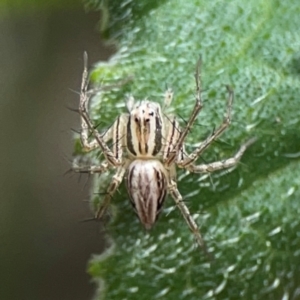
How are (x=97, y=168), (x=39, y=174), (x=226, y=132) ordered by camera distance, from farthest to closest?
(x=39, y=174), (x=97, y=168), (x=226, y=132)

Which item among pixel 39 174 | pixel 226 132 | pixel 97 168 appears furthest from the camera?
pixel 39 174

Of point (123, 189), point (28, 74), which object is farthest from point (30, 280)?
point (123, 189)

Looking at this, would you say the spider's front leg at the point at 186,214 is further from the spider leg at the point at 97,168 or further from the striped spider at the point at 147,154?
the spider leg at the point at 97,168

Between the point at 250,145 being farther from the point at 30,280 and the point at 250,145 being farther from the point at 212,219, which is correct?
the point at 30,280

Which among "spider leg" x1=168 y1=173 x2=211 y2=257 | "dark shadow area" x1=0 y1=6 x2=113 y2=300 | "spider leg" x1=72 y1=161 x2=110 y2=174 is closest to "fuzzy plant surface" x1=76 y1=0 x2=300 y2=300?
"spider leg" x1=168 y1=173 x2=211 y2=257

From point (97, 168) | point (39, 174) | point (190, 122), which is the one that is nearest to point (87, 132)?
point (97, 168)

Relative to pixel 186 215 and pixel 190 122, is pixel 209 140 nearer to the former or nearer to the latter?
pixel 190 122

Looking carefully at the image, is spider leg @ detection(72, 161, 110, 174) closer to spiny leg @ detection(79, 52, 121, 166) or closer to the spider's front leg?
spiny leg @ detection(79, 52, 121, 166)

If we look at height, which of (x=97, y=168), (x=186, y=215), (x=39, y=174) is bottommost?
(x=39, y=174)
